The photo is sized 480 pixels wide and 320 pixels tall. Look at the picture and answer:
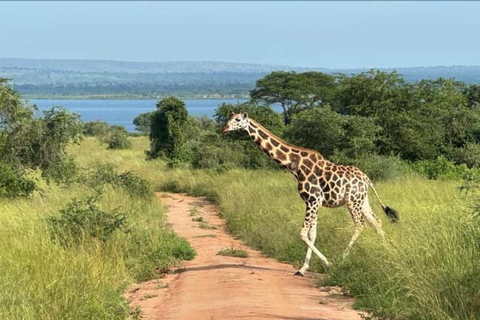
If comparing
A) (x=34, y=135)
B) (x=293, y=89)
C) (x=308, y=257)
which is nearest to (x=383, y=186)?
(x=308, y=257)

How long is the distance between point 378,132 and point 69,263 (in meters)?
14.2

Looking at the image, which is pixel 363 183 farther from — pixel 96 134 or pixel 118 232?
pixel 96 134

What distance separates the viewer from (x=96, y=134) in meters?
55.8

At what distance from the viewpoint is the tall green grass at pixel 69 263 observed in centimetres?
690

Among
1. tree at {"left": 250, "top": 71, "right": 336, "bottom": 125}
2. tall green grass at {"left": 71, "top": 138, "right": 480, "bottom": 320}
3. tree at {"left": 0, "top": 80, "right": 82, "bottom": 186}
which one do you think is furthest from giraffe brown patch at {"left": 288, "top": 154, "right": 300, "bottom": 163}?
tree at {"left": 250, "top": 71, "right": 336, "bottom": 125}

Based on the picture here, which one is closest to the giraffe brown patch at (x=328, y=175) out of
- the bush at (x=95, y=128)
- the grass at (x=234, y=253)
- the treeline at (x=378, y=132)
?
the grass at (x=234, y=253)

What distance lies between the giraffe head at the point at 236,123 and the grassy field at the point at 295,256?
85.1 inches

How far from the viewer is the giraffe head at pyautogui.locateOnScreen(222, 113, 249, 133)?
36.6ft

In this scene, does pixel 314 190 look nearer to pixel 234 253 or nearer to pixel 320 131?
pixel 234 253

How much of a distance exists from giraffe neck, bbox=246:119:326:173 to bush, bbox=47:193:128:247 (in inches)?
97.8

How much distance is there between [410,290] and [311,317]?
1058 mm

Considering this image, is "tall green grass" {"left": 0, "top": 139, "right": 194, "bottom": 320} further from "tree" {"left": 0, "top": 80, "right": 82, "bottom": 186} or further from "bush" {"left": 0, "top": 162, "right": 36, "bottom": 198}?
"tree" {"left": 0, "top": 80, "right": 82, "bottom": 186}

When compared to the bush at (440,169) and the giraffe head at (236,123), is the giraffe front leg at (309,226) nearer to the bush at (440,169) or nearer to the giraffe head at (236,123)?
the giraffe head at (236,123)

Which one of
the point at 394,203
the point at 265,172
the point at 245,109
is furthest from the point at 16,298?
the point at 245,109
